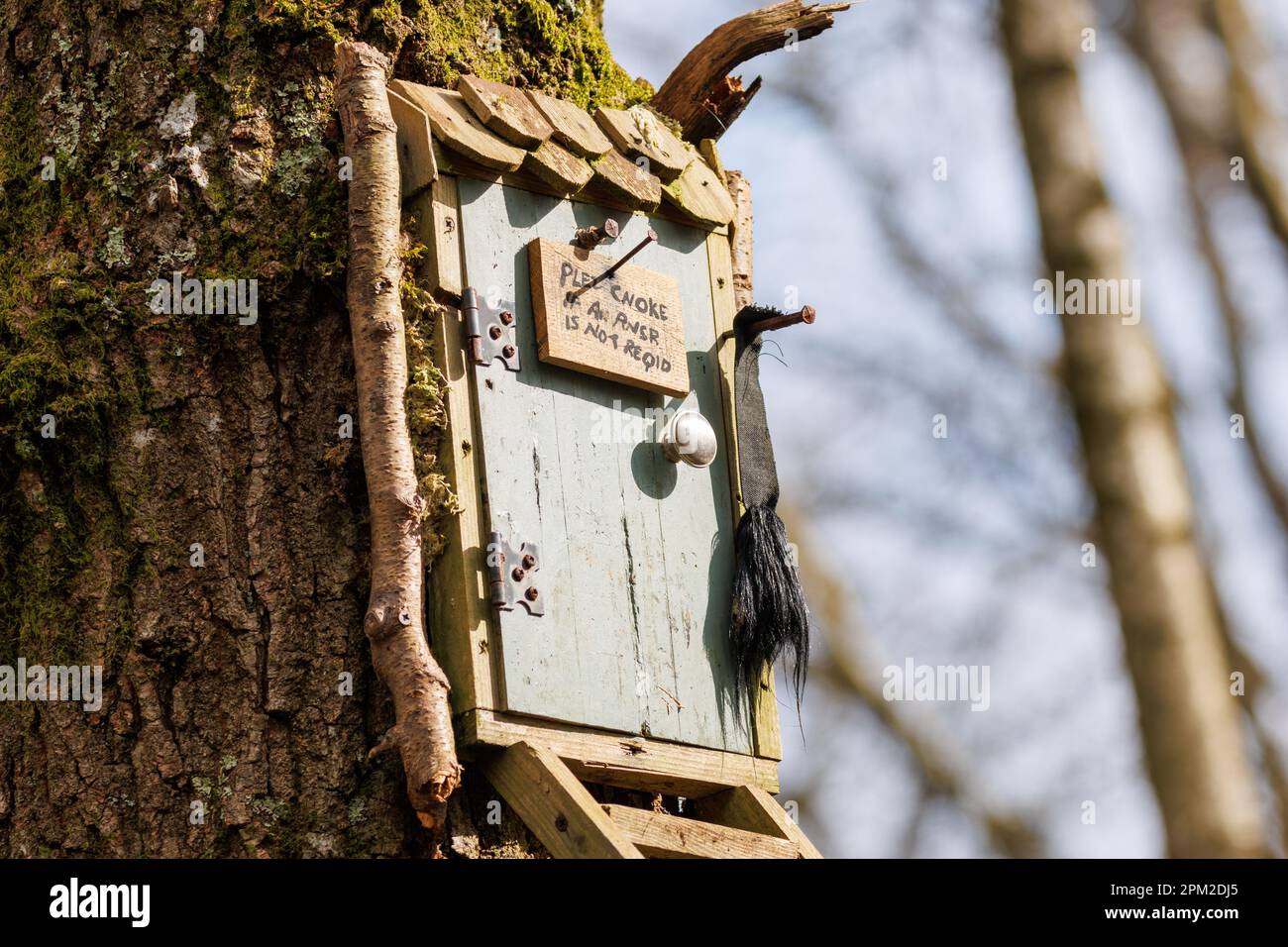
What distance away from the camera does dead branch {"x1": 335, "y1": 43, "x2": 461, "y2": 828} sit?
302cm

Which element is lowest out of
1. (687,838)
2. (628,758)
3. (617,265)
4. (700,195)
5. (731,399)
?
(687,838)

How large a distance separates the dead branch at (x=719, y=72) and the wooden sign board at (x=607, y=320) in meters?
0.75

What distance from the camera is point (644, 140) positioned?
3.87 meters

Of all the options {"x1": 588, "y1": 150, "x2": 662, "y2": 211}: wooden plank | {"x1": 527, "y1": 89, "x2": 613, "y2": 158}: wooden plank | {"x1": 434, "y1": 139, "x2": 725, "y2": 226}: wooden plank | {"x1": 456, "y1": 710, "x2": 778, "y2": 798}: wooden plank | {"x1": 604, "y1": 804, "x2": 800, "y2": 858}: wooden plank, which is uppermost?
{"x1": 527, "y1": 89, "x2": 613, "y2": 158}: wooden plank

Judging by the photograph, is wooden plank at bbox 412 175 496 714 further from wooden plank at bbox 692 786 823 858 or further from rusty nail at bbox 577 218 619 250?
wooden plank at bbox 692 786 823 858

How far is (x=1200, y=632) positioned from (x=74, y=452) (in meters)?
2.13

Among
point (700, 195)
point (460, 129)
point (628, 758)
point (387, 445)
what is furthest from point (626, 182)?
point (628, 758)

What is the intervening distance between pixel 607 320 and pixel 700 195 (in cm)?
55

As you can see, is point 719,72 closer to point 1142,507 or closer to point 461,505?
point 461,505


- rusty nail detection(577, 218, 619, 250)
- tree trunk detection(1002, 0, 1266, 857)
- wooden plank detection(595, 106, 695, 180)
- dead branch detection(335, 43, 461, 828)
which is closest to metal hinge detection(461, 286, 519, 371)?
dead branch detection(335, 43, 461, 828)

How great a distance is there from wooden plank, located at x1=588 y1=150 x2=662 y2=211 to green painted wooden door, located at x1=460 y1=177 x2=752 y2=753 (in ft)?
0.17

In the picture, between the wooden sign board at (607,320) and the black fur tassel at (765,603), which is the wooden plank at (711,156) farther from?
the black fur tassel at (765,603)

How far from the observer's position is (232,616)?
3.21 m

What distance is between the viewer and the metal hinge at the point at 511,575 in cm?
320
